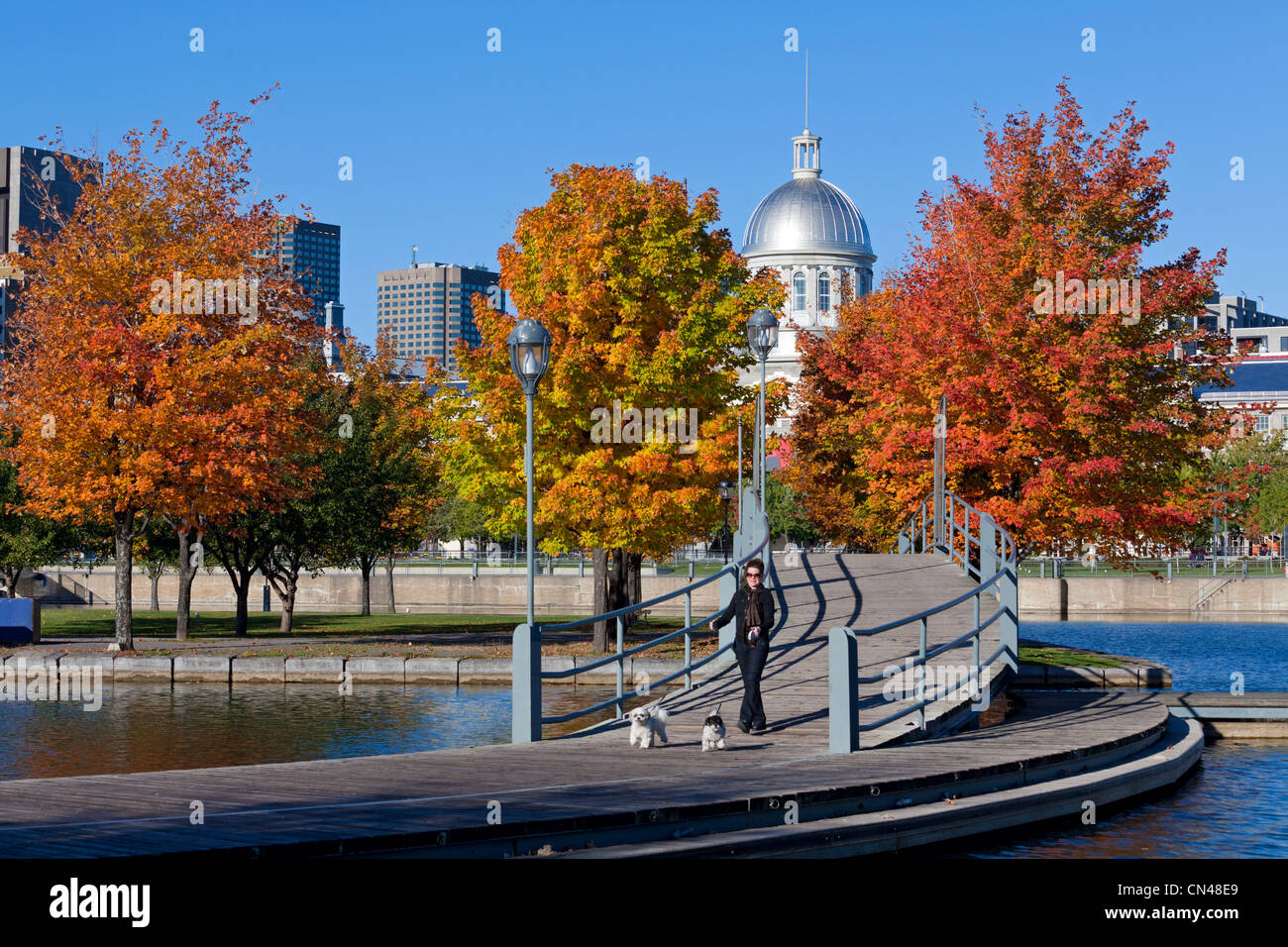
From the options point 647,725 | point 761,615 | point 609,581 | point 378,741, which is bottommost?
point 378,741

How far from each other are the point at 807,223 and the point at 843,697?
136218 mm

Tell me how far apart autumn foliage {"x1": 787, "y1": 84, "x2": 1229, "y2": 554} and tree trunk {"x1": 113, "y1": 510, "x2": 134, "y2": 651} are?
16.7 m

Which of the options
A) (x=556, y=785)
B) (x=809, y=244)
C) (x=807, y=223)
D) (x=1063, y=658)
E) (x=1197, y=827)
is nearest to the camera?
(x=556, y=785)

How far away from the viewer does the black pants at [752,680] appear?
15.9 meters

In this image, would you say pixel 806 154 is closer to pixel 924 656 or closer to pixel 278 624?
pixel 278 624

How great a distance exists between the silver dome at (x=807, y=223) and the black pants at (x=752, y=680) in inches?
5235

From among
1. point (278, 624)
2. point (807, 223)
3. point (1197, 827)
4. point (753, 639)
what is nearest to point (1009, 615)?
point (753, 639)

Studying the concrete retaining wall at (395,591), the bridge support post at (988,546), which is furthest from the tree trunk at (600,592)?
the concrete retaining wall at (395,591)

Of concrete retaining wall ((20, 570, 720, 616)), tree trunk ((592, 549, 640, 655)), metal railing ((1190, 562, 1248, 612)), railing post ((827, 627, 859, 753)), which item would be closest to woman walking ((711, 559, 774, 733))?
railing post ((827, 627, 859, 753))

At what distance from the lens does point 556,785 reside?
1255 centimetres

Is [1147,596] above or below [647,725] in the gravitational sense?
below

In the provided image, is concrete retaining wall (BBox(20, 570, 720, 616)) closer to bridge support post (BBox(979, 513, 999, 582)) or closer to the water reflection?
bridge support post (BBox(979, 513, 999, 582))

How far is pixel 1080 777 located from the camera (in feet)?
49.3

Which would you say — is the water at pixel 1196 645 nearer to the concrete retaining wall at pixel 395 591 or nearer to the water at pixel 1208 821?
the water at pixel 1208 821
